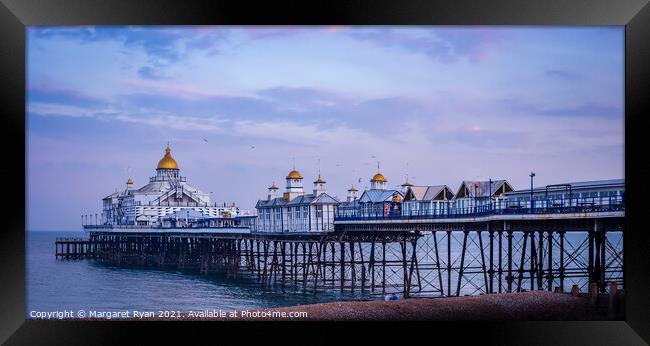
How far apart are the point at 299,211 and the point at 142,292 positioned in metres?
7.64

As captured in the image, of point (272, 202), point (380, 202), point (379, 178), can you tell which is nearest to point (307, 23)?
point (379, 178)

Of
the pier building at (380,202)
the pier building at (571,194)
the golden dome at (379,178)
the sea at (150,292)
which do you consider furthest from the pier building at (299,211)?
the pier building at (571,194)

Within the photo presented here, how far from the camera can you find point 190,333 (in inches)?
574

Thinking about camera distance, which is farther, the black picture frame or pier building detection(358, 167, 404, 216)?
pier building detection(358, 167, 404, 216)

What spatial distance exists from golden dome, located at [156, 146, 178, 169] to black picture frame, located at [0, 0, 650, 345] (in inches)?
143

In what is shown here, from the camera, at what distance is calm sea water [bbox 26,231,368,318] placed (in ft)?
56.2

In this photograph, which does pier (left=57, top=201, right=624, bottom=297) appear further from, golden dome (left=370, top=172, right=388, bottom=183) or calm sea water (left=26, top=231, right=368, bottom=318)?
golden dome (left=370, top=172, right=388, bottom=183)

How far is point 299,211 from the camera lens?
2712cm

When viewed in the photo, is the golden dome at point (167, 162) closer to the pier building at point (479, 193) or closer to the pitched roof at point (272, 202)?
the pier building at point (479, 193)

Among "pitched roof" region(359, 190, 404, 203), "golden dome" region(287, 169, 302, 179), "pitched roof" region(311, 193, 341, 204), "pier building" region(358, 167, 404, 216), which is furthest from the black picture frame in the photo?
"pitched roof" region(311, 193, 341, 204)

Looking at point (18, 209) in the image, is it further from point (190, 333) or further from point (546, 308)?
point (546, 308)

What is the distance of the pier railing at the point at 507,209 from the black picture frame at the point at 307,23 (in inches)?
104

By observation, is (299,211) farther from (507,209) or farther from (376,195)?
(507,209)

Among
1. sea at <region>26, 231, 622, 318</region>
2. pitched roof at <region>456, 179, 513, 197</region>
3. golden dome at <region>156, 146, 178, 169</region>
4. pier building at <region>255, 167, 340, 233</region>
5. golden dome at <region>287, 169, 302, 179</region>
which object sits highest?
golden dome at <region>156, 146, 178, 169</region>
